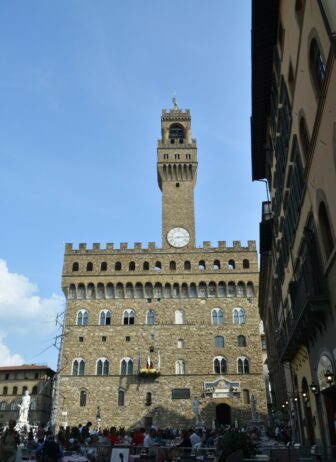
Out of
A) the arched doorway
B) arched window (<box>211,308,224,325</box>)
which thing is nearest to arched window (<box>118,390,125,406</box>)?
the arched doorway

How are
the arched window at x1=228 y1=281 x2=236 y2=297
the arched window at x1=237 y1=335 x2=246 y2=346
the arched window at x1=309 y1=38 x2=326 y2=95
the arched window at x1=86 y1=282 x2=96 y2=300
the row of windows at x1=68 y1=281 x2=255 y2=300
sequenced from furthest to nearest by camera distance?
1. the arched window at x1=86 y1=282 x2=96 y2=300
2. the row of windows at x1=68 y1=281 x2=255 y2=300
3. the arched window at x1=228 y1=281 x2=236 y2=297
4. the arched window at x1=237 y1=335 x2=246 y2=346
5. the arched window at x1=309 y1=38 x2=326 y2=95

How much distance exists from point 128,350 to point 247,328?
10864 millimetres

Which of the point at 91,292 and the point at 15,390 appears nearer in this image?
the point at 91,292

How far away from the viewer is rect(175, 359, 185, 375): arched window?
125ft

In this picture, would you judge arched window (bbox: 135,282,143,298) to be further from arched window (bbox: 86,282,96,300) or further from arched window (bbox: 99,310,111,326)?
arched window (bbox: 86,282,96,300)

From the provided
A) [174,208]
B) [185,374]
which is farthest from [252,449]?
[174,208]

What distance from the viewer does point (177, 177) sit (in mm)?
46938

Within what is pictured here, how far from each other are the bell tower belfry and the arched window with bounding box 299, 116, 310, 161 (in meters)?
30.2

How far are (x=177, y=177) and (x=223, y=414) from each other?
77.8 feet

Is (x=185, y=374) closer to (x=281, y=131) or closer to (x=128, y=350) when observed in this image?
(x=128, y=350)

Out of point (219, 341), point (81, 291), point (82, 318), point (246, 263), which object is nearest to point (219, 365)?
point (219, 341)

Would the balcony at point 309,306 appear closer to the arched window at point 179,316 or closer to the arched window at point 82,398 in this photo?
the arched window at point 179,316

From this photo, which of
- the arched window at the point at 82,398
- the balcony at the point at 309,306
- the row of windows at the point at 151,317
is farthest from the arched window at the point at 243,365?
the balcony at the point at 309,306

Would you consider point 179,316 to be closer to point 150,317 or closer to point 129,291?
point 150,317
